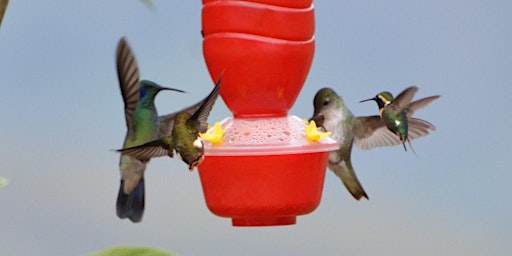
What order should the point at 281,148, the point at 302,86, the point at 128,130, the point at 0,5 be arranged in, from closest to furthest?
the point at 0,5
the point at 281,148
the point at 302,86
the point at 128,130

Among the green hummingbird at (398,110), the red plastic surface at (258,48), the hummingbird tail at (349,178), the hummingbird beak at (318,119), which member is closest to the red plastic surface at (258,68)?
the red plastic surface at (258,48)

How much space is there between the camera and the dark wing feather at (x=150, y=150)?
1.44m

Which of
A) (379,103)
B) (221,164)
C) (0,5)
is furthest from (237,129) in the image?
(0,5)

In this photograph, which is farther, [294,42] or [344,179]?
[344,179]

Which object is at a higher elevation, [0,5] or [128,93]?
[0,5]

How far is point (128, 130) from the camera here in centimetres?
174

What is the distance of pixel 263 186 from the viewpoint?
57.2 inches

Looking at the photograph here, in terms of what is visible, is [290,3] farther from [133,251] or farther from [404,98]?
[133,251]

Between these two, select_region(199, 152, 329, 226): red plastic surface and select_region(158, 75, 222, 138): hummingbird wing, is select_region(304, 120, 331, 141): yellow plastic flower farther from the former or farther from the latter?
select_region(158, 75, 222, 138): hummingbird wing

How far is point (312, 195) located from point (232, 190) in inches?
7.1

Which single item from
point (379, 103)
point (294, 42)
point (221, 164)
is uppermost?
point (294, 42)

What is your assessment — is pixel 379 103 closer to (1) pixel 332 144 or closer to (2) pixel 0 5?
(1) pixel 332 144

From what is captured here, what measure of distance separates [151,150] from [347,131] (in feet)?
1.82

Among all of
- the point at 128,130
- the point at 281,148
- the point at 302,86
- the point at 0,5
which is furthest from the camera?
the point at 128,130
